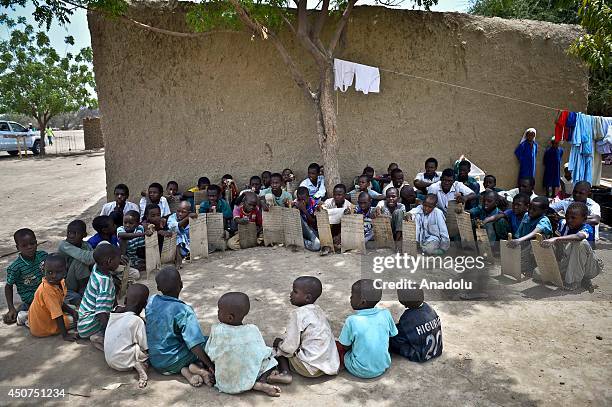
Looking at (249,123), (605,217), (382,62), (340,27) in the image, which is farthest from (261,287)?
(605,217)

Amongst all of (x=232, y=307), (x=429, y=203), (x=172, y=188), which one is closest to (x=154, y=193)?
(x=172, y=188)

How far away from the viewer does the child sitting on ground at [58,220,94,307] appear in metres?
4.09

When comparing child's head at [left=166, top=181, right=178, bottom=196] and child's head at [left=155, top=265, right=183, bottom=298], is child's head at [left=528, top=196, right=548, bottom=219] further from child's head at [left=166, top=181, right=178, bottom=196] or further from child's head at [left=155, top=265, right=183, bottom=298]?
child's head at [left=166, top=181, right=178, bottom=196]

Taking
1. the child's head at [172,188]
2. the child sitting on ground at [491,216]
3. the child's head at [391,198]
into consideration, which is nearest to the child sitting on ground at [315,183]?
the child's head at [391,198]

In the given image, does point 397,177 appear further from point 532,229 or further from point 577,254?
point 577,254

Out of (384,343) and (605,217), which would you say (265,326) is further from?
(605,217)

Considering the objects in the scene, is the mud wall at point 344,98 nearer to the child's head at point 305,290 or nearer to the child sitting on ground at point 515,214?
the child sitting on ground at point 515,214

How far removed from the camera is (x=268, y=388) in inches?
115

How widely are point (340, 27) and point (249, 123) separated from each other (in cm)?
185

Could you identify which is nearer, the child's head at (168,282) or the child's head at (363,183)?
the child's head at (168,282)

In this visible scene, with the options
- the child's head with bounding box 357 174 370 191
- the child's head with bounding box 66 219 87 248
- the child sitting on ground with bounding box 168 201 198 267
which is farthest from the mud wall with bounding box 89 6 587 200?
the child's head with bounding box 66 219 87 248

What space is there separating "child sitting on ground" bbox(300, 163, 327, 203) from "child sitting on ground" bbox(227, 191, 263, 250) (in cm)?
93

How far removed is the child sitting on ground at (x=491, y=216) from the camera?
17.6 ft

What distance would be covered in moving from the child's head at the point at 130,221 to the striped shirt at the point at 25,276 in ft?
3.33
